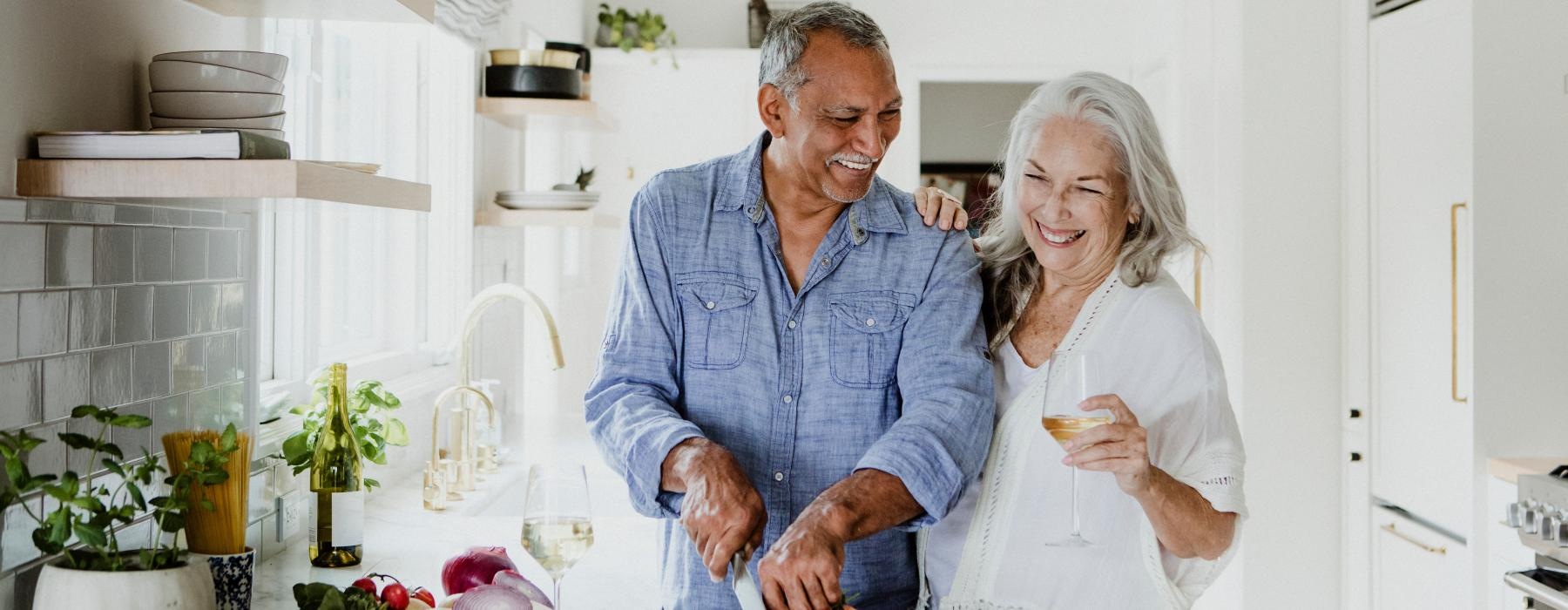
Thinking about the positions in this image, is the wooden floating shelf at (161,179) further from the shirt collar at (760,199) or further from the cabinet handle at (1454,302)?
the cabinet handle at (1454,302)

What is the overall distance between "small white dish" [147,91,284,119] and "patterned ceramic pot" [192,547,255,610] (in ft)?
1.69

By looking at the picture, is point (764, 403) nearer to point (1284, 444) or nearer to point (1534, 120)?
point (1534, 120)

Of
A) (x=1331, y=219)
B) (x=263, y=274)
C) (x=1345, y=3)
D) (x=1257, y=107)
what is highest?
(x=1345, y=3)

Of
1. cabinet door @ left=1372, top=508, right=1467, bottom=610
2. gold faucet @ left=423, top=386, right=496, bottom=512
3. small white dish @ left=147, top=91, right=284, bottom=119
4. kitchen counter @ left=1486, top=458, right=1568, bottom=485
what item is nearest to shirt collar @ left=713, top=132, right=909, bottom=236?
small white dish @ left=147, top=91, right=284, bottom=119

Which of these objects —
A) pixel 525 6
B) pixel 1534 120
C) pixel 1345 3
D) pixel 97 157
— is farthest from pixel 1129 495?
pixel 525 6

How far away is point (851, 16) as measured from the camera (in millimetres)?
1630

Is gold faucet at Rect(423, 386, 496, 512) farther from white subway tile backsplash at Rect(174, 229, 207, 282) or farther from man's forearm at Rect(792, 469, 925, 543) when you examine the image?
man's forearm at Rect(792, 469, 925, 543)

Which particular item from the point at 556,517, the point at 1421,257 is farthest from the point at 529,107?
the point at 1421,257

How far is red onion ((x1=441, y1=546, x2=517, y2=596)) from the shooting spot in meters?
1.69

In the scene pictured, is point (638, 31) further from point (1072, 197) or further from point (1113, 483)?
point (1113, 483)

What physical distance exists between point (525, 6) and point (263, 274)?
2031mm

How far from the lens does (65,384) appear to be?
1.39 metres

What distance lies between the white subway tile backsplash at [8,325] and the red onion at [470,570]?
0.62 meters

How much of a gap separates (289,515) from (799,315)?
3.45ft
